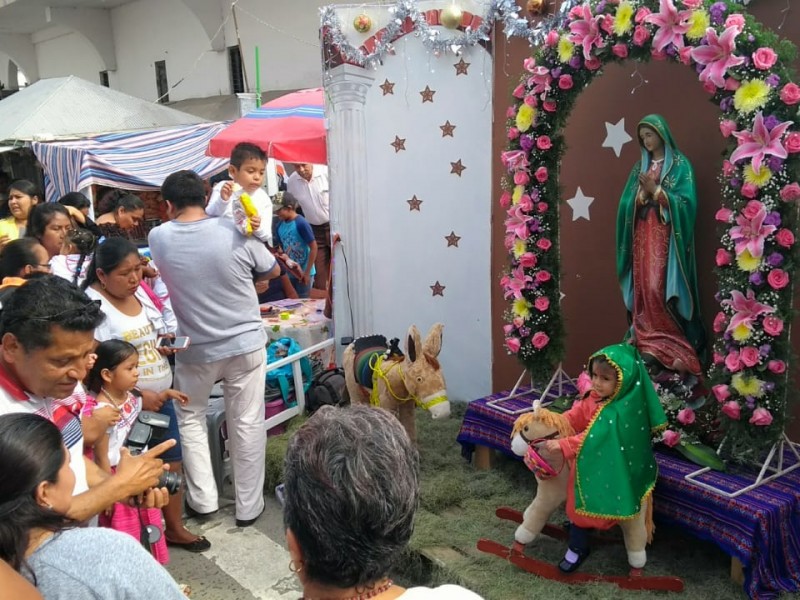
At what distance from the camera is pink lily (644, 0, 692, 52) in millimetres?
3660

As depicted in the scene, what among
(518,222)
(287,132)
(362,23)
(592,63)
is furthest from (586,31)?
(287,132)

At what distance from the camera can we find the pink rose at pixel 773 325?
3439 millimetres

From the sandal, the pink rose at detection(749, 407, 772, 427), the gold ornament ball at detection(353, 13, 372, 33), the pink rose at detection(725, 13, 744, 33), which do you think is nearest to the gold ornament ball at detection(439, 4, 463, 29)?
the gold ornament ball at detection(353, 13, 372, 33)

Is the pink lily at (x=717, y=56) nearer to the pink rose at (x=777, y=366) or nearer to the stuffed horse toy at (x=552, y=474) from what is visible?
the pink rose at (x=777, y=366)

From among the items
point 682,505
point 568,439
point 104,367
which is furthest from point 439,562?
point 104,367

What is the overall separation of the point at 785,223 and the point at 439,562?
238 cm

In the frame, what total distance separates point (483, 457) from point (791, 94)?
2865mm

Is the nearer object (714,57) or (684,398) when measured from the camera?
(714,57)

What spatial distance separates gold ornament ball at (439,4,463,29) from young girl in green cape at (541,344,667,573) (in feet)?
10.7

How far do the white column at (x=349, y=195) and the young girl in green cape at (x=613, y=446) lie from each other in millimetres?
3252

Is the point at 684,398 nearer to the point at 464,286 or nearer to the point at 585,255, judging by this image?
the point at 585,255

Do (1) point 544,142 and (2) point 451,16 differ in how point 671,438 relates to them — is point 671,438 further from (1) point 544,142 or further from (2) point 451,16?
(2) point 451,16

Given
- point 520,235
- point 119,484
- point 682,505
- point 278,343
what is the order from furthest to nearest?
1. point 278,343
2. point 520,235
3. point 682,505
4. point 119,484

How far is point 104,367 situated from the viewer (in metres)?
3.45
